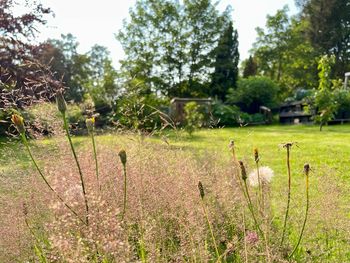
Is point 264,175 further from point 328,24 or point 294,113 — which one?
point 328,24

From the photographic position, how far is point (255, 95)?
2072 cm

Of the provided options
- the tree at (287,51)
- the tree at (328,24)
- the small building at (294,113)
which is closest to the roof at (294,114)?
the small building at (294,113)

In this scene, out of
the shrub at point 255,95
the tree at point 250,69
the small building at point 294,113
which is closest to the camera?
the small building at point 294,113

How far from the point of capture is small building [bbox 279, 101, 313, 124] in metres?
17.0

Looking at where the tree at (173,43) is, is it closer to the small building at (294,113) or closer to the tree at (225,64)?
the tree at (225,64)

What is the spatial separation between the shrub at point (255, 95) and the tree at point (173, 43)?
189 inches

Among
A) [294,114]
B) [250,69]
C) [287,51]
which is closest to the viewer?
[294,114]

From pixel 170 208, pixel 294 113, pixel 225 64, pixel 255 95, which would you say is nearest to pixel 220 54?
pixel 225 64

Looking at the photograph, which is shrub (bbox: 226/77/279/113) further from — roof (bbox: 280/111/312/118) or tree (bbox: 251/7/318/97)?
tree (bbox: 251/7/318/97)

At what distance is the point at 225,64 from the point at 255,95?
5777mm

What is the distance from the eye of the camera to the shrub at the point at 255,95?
20734 mm

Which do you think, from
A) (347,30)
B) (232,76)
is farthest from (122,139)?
(347,30)

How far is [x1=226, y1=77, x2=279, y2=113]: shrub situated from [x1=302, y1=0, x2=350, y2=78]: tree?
11752 millimetres

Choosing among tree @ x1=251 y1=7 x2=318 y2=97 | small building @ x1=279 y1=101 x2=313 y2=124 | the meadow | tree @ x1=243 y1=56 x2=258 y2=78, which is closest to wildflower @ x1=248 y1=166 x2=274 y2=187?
the meadow
